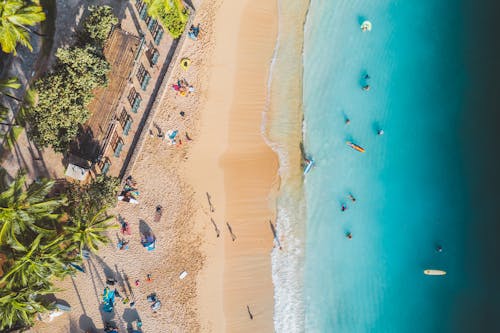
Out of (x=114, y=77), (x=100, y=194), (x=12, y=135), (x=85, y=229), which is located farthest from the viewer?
(x=12, y=135)

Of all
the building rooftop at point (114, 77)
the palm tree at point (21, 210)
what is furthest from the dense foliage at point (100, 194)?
the building rooftop at point (114, 77)

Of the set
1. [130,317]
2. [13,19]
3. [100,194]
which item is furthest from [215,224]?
[13,19]

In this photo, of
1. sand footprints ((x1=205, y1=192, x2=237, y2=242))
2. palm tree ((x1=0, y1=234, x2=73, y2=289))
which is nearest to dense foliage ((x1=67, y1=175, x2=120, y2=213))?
palm tree ((x1=0, y1=234, x2=73, y2=289))

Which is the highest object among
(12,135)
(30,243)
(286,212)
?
(12,135)

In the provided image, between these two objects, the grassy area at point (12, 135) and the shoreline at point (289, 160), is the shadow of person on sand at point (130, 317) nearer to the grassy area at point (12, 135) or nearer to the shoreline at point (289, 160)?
the shoreline at point (289, 160)

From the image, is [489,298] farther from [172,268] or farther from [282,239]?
[172,268]

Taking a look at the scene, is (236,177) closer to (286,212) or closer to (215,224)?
(215,224)

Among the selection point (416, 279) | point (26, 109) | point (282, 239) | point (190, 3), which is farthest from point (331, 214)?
point (26, 109)
